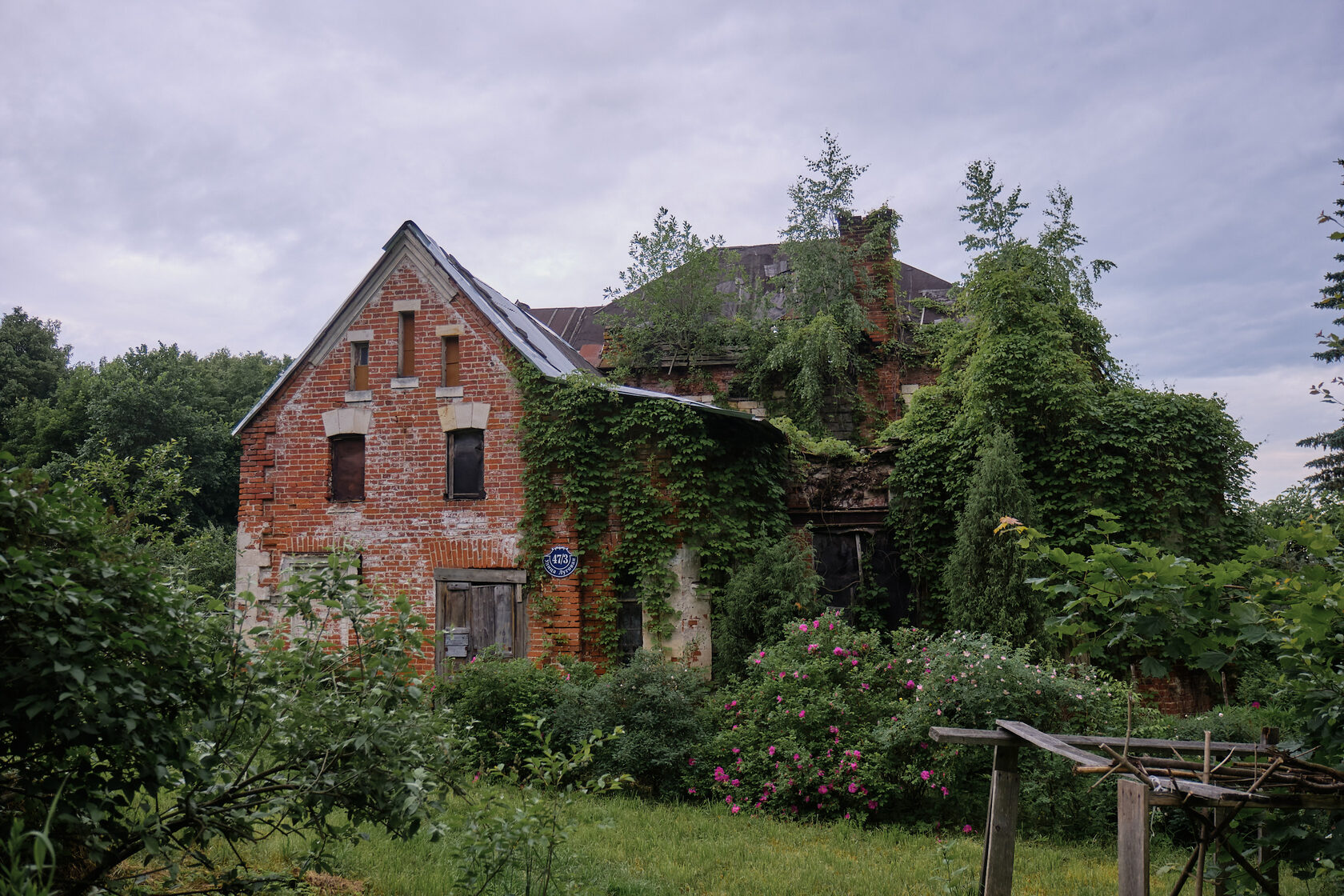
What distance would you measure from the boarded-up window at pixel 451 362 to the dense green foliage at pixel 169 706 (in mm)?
8944

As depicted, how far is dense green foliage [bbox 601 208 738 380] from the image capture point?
19.0 m

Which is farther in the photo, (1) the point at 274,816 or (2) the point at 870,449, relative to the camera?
(2) the point at 870,449

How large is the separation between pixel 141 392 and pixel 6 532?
99.9 ft

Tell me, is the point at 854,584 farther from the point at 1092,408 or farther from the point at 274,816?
the point at 274,816

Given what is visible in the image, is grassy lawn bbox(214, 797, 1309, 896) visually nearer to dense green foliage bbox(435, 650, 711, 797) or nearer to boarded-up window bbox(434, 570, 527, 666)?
dense green foliage bbox(435, 650, 711, 797)

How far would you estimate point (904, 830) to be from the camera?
313 inches

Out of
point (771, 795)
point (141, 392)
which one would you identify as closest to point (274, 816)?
point (771, 795)

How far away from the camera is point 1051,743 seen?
4.28 metres

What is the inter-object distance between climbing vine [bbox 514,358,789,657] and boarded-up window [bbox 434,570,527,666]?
0.38m

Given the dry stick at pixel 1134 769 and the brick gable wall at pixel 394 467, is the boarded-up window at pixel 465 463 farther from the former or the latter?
the dry stick at pixel 1134 769

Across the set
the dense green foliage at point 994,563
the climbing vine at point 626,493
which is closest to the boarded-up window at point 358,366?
the climbing vine at point 626,493

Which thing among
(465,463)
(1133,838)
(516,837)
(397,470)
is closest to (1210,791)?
(1133,838)

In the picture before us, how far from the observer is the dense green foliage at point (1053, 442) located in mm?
11844

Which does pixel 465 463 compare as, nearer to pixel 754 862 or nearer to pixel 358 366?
pixel 358 366
